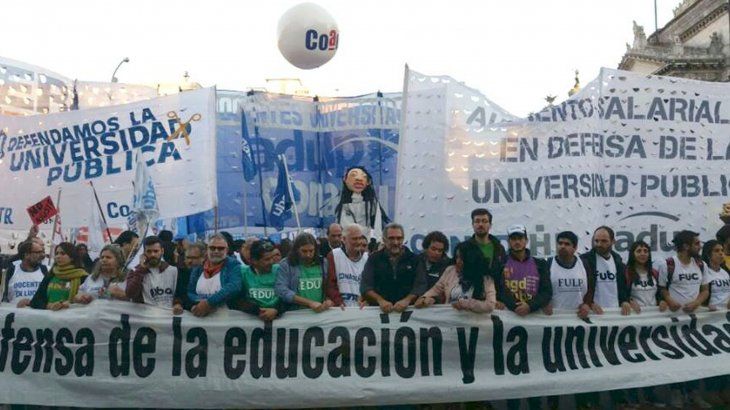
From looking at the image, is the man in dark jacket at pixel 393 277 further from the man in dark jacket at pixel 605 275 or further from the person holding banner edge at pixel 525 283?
the man in dark jacket at pixel 605 275

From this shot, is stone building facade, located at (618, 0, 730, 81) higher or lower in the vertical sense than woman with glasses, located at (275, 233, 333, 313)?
higher

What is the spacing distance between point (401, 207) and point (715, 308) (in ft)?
9.45

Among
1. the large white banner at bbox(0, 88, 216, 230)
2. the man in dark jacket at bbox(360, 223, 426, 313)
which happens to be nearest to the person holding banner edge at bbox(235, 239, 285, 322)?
the man in dark jacket at bbox(360, 223, 426, 313)

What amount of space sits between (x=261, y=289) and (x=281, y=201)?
4.22 meters

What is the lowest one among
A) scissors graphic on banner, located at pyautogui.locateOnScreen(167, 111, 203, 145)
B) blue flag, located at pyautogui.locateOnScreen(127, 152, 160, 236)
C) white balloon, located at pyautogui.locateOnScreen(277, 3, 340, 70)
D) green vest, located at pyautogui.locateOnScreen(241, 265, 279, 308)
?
green vest, located at pyautogui.locateOnScreen(241, 265, 279, 308)

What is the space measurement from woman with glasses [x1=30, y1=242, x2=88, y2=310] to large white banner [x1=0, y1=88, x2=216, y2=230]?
280cm

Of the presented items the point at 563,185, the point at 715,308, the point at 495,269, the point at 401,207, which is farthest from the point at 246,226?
the point at 715,308

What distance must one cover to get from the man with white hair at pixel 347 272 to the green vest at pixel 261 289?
41 cm

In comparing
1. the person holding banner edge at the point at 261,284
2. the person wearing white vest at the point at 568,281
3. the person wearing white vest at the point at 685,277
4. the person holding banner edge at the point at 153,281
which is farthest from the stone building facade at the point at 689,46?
the person holding banner edge at the point at 153,281

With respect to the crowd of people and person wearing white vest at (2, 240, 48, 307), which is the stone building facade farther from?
person wearing white vest at (2, 240, 48, 307)

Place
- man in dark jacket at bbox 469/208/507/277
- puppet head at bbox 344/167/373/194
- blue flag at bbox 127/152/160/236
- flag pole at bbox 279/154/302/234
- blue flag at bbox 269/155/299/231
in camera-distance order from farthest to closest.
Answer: blue flag at bbox 269/155/299/231
flag pole at bbox 279/154/302/234
puppet head at bbox 344/167/373/194
blue flag at bbox 127/152/160/236
man in dark jacket at bbox 469/208/507/277

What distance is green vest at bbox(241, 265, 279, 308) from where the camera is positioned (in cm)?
614

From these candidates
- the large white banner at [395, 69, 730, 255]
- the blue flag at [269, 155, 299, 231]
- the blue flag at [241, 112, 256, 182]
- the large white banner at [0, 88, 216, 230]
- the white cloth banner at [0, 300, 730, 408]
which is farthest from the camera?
the blue flag at [241, 112, 256, 182]

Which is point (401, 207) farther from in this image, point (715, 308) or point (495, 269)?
point (715, 308)
